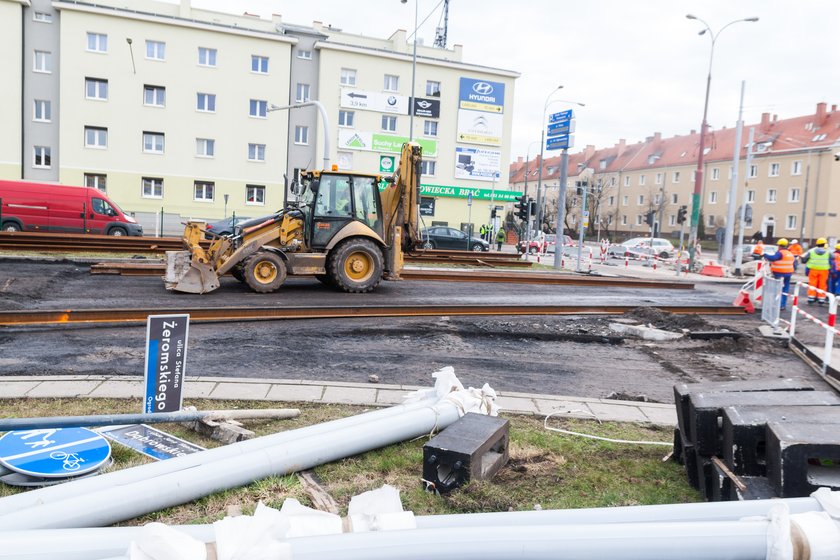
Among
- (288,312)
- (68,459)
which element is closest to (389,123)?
(288,312)

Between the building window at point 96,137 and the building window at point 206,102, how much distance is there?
631cm

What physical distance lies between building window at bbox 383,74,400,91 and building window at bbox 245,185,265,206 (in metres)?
12.6

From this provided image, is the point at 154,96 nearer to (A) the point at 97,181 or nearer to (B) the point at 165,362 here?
(A) the point at 97,181

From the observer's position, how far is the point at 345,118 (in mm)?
49875

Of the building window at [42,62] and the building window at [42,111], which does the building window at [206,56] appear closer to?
the building window at [42,62]

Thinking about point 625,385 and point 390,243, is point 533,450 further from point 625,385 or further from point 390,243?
point 390,243

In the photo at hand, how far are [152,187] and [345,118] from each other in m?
14.8

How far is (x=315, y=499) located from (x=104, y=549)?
1445 mm

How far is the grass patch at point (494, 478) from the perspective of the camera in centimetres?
379

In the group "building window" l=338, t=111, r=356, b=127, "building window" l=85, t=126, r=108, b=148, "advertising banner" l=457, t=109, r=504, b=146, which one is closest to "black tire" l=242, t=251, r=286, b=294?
"building window" l=85, t=126, r=108, b=148

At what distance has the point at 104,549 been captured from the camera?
2.49m

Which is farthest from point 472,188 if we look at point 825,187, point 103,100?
point 825,187

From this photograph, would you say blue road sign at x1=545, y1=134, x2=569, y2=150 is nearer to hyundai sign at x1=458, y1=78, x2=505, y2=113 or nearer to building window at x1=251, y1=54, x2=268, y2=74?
hyundai sign at x1=458, y1=78, x2=505, y2=113

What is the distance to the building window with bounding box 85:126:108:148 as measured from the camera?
43.3m
